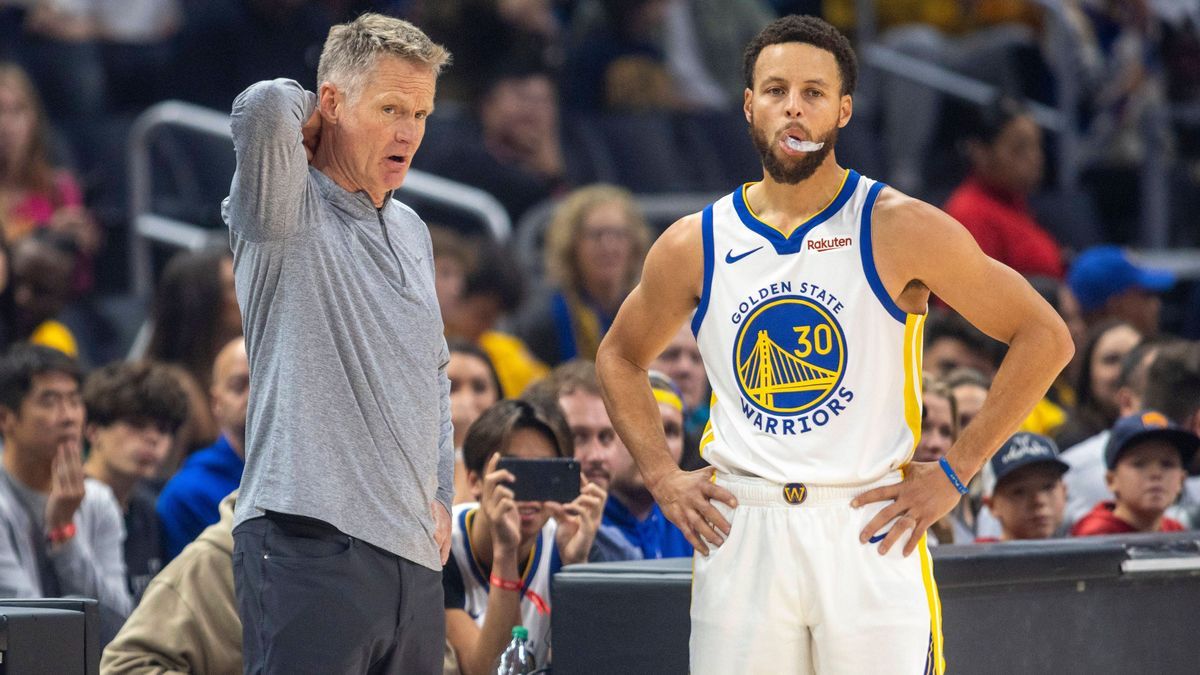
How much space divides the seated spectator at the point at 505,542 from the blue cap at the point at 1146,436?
182cm

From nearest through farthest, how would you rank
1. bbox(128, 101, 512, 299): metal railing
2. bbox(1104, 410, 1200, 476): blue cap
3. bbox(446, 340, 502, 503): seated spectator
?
bbox(1104, 410, 1200, 476): blue cap
bbox(446, 340, 502, 503): seated spectator
bbox(128, 101, 512, 299): metal railing

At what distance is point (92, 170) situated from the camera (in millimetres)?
9258

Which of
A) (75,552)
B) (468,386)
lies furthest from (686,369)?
(75,552)

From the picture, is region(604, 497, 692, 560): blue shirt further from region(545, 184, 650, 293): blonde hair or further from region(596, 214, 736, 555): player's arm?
region(545, 184, 650, 293): blonde hair

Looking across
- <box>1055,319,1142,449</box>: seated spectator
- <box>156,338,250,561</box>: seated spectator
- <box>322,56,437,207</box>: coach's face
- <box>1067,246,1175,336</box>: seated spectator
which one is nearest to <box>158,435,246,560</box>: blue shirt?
<box>156,338,250,561</box>: seated spectator

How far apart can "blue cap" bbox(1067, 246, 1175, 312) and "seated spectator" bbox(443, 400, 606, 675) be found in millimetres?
4250

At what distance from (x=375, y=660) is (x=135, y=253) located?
5.74 metres

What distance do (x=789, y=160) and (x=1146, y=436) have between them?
2.67 meters

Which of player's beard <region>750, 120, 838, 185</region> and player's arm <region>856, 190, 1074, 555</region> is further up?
player's beard <region>750, 120, 838, 185</region>

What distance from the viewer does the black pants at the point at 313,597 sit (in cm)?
338

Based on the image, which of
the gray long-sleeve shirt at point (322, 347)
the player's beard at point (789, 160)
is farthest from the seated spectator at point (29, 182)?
the player's beard at point (789, 160)

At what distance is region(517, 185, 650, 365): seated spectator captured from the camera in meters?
7.97

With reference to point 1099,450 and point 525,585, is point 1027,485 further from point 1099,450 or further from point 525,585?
point 525,585

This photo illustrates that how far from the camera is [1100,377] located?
7.48m
